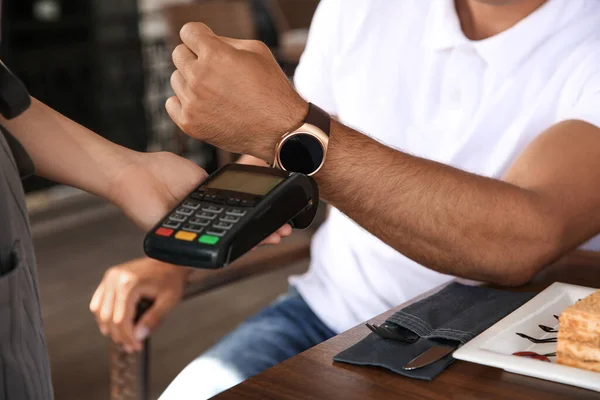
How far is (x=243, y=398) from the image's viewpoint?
2.13 feet

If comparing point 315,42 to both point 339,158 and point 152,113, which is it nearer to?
point 339,158

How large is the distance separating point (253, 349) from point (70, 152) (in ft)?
1.41

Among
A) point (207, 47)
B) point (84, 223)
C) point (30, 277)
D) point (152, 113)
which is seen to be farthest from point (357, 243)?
point (152, 113)

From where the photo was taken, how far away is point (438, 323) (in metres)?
0.78

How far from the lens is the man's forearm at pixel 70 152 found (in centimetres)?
87

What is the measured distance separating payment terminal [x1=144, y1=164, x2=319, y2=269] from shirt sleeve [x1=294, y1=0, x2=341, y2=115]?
653mm

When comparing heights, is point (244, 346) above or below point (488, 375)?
below

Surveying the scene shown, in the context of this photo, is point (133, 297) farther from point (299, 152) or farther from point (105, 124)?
point (105, 124)

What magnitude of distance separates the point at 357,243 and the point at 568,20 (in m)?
0.44

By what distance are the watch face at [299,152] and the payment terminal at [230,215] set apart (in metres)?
0.14

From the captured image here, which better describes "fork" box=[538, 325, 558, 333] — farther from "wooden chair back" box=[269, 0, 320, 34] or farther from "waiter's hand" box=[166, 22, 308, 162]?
"wooden chair back" box=[269, 0, 320, 34]

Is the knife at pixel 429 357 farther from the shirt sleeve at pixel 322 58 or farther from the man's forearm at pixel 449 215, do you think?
the shirt sleeve at pixel 322 58

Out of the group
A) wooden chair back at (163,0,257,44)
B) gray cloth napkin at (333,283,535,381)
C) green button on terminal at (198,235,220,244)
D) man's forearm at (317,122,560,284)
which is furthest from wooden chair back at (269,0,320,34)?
green button on terminal at (198,235,220,244)

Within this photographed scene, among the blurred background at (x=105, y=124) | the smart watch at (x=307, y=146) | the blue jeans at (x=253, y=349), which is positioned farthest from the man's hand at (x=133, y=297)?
the blurred background at (x=105, y=124)
